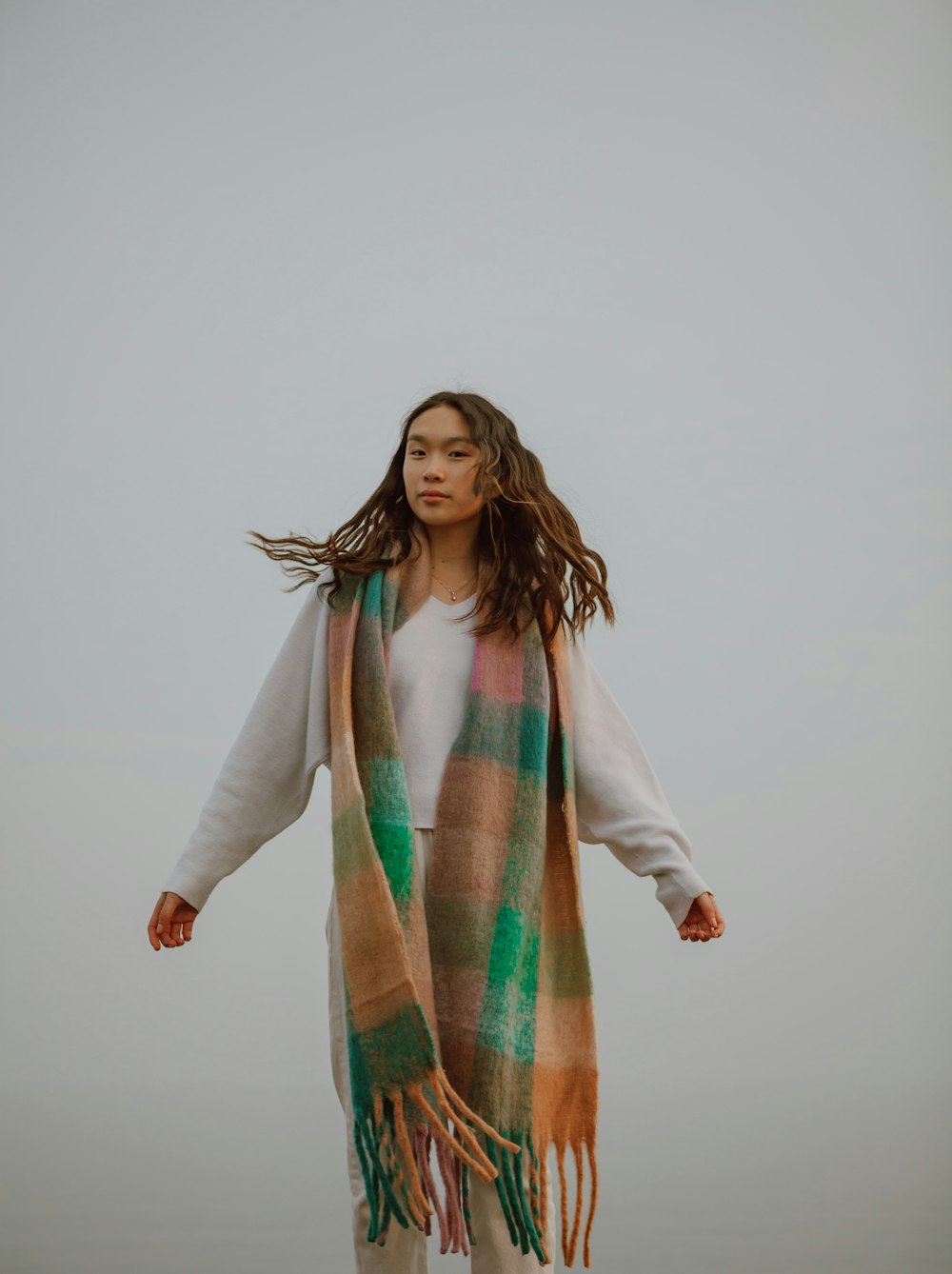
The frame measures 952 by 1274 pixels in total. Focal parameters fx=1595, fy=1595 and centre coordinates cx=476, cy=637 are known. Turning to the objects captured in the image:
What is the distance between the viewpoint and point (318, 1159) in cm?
376

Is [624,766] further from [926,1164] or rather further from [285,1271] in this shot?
[926,1164]

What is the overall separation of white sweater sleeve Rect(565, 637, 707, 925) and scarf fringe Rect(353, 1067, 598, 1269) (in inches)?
15.9

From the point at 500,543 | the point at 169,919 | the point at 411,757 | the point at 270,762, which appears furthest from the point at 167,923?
the point at 500,543

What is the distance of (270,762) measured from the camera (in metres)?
2.25

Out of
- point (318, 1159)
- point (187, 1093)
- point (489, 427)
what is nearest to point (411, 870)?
point (489, 427)

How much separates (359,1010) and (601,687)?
2.03ft

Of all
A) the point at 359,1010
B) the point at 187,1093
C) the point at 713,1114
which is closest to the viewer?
the point at 359,1010

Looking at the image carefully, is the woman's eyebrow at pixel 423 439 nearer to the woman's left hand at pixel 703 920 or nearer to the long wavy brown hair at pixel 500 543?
the long wavy brown hair at pixel 500 543

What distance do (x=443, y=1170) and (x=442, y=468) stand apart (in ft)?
3.11

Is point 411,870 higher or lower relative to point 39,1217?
higher

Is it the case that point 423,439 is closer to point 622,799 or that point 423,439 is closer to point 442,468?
point 442,468

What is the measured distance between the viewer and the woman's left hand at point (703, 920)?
221cm

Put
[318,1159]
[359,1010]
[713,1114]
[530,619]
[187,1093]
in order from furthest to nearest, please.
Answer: [187,1093] < [713,1114] < [318,1159] < [530,619] < [359,1010]

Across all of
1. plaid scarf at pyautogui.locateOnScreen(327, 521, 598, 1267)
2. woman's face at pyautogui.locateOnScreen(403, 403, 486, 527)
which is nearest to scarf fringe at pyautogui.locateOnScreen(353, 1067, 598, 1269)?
plaid scarf at pyautogui.locateOnScreen(327, 521, 598, 1267)
